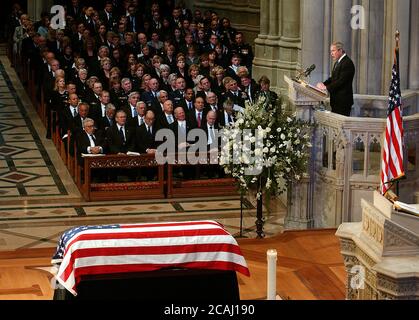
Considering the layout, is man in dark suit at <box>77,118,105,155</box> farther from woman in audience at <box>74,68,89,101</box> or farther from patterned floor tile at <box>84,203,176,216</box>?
woman in audience at <box>74,68,89,101</box>

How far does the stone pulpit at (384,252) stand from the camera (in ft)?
22.5

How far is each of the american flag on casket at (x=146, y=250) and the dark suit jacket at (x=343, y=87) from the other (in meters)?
5.14

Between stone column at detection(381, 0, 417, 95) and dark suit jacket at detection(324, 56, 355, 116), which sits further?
stone column at detection(381, 0, 417, 95)

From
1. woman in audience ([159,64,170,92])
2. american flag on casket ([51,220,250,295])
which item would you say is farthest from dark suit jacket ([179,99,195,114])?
american flag on casket ([51,220,250,295])

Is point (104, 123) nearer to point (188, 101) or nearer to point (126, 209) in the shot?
point (188, 101)

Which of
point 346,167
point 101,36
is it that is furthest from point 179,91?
A: point 346,167

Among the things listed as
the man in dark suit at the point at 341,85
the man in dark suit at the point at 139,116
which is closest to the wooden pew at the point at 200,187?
the man in dark suit at the point at 139,116

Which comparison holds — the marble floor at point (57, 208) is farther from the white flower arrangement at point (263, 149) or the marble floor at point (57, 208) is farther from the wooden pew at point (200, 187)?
the white flower arrangement at point (263, 149)

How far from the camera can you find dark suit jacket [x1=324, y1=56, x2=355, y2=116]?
13156mm

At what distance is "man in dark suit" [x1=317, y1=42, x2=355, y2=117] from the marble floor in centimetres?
160

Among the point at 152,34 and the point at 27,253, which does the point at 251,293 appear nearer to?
the point at 27,253

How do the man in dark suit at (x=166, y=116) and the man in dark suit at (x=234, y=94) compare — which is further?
the man in dark suit at (x=234, y=94)

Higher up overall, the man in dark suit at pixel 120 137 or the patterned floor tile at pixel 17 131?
the man in dark suit at pixel 120 137

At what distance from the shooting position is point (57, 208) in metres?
14.0
